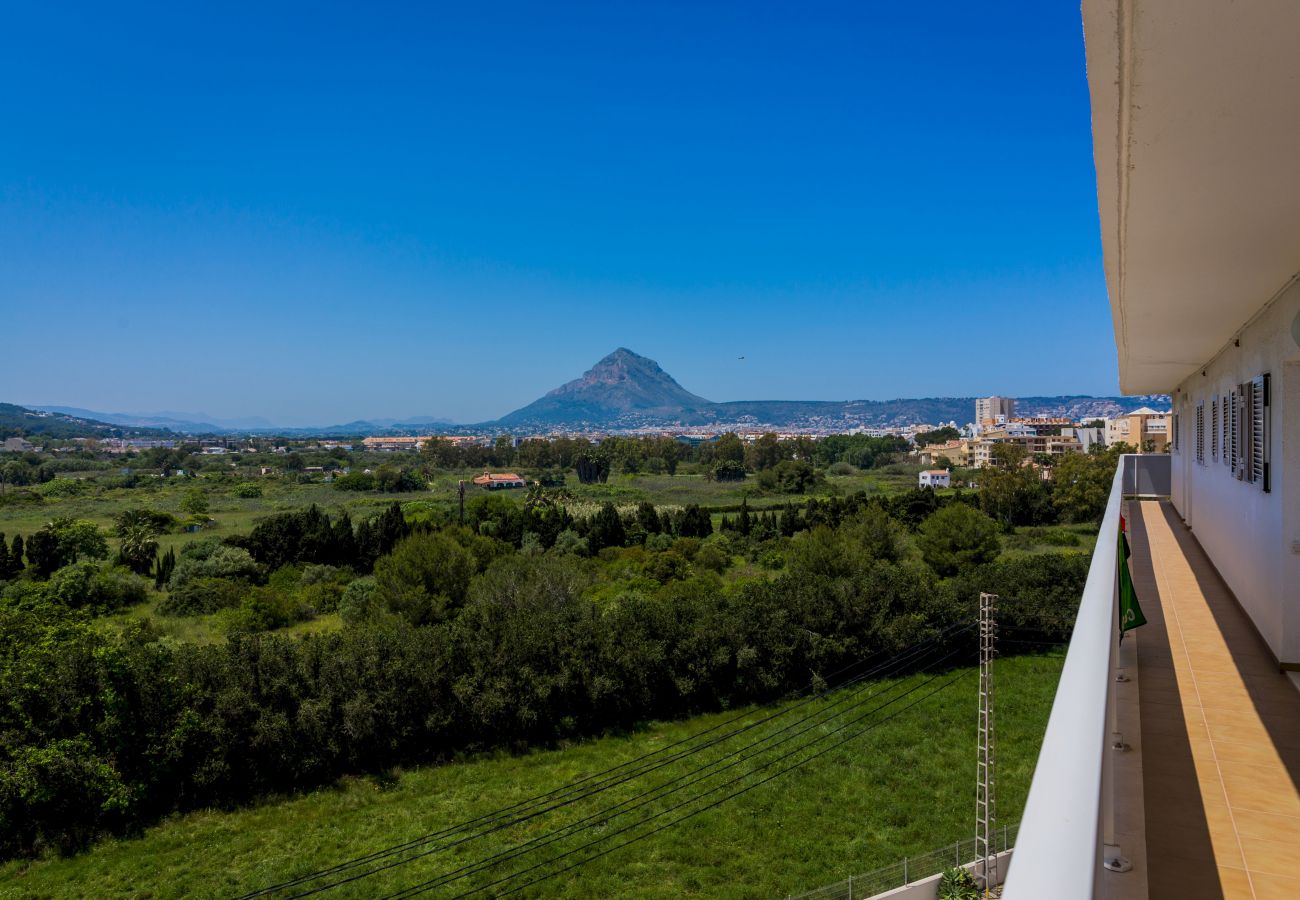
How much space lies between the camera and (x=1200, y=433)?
7.75m

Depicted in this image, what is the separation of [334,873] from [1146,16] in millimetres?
14665

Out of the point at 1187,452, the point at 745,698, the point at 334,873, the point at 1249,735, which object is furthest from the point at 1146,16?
the point at 745,698

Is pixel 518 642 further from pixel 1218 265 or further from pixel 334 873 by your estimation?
pixel 1218 265

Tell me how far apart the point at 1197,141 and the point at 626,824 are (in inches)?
569

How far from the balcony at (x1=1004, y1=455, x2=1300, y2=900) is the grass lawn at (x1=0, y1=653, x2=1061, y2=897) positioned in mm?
9833

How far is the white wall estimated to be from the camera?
3465 mm

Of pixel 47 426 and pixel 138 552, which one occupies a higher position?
pixel 47 426

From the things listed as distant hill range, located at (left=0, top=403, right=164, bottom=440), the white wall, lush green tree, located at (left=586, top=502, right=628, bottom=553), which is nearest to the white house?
lush green tree, located at (left=586, top=502, right=628, bottom=553)

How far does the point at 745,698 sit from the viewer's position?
759 inches

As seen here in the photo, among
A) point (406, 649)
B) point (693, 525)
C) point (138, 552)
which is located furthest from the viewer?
point (693, 525)

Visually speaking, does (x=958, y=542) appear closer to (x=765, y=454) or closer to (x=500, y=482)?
(x=500, y=482)

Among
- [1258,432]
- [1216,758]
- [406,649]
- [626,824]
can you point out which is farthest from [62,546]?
[1216,758]

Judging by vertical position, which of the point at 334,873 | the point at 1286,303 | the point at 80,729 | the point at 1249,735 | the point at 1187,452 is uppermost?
the point at 1286,303

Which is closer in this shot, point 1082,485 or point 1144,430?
point 1144,430
